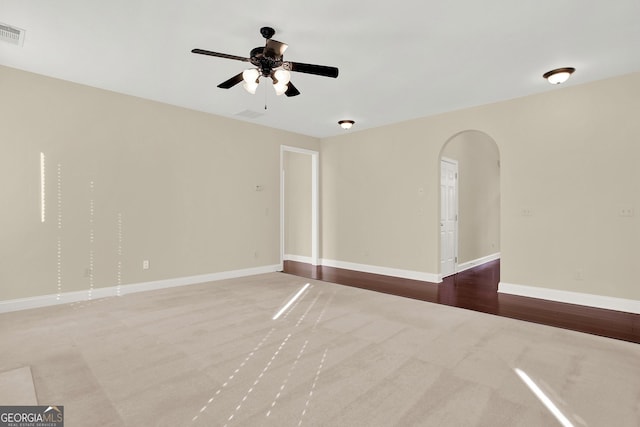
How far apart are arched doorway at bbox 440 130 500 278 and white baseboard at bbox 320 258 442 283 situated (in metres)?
0.28

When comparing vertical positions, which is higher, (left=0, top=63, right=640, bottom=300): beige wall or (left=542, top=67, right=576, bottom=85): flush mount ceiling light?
(left=542, top=67, right=576, bottom=85): flush mount ceiling light

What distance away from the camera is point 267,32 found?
115 inches

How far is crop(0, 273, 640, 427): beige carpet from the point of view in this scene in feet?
6.39

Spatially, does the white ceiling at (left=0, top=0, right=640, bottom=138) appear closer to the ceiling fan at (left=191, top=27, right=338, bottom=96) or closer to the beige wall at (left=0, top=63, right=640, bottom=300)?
the ceiling fan at (left=191, top=27, right=338, bottom=96)

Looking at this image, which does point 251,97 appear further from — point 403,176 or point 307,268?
point 307,268

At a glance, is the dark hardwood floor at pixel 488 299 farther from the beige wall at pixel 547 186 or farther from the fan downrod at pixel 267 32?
the fan downrod at pixel 267 32

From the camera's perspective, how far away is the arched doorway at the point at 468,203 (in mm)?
6125

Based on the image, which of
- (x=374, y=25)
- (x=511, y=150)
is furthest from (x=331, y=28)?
(x=511, y=150)

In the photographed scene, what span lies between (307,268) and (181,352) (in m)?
4.30

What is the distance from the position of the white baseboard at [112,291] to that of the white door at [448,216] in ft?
11.4

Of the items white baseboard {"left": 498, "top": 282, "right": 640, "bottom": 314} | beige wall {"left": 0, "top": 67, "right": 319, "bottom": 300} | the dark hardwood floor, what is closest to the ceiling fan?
beige wall {"left": 0, "top": 67, "right": 319, "bottom": 300}

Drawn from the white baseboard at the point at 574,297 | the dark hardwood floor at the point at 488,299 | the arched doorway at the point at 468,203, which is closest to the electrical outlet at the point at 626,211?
the white baseboard at the point at 574,297

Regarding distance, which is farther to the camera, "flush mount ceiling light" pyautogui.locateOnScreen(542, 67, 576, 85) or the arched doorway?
the arched doorway

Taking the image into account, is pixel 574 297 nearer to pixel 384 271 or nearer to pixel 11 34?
pixel 384 271
